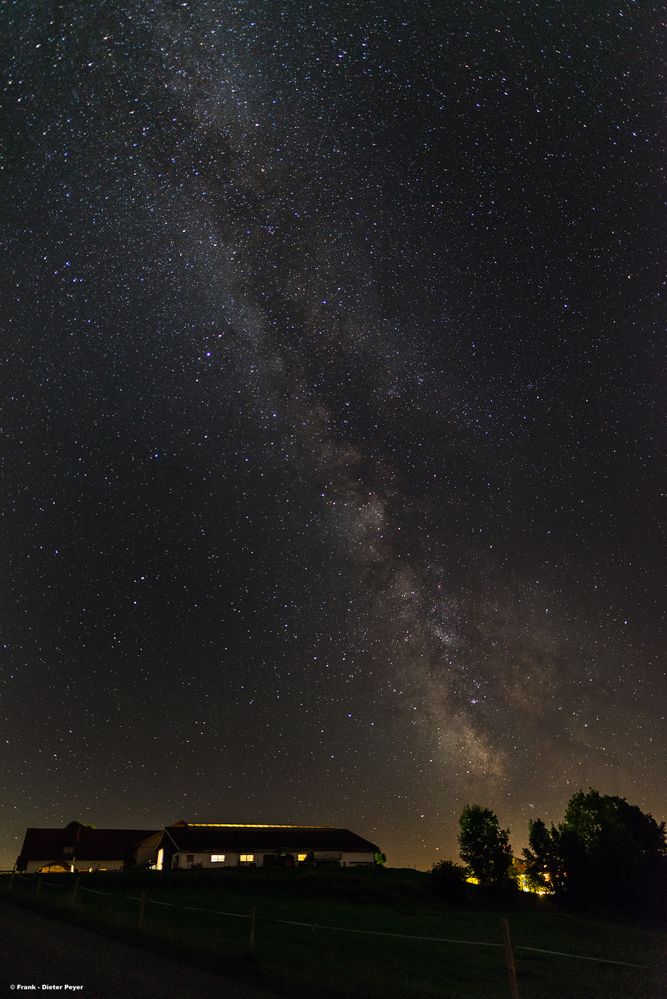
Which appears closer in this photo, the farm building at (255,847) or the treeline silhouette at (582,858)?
the treeline silhouette at (582,858)

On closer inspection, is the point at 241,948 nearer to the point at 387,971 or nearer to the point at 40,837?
the point at 387,971

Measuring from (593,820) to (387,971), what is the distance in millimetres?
68231

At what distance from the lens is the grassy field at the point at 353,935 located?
13.0 metres

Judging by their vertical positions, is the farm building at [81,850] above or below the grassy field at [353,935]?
above

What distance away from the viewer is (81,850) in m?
78.9

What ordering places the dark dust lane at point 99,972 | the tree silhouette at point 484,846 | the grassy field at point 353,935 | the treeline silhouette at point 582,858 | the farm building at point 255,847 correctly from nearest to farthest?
the dark dust lane at point 99,972 → the grassy field at point 353,935 → the treeline silhouette at point 582,858 → the farm building at point 255,847 → the tree silhouette at point 484,846

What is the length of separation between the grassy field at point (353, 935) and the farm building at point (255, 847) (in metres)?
20.0

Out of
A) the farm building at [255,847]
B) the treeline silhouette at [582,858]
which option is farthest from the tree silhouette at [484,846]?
the farm building at [255,847]

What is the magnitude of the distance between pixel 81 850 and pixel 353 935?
226 feet

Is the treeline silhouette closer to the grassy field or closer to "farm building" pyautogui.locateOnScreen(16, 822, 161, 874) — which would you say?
the grassy field

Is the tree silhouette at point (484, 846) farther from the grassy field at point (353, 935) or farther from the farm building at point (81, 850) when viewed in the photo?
the farm building at point (81, 850)

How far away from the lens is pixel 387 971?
16.0m

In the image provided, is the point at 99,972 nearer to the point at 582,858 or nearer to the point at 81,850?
the point at 582,858

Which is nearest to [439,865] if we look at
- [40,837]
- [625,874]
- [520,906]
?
[520,906]
